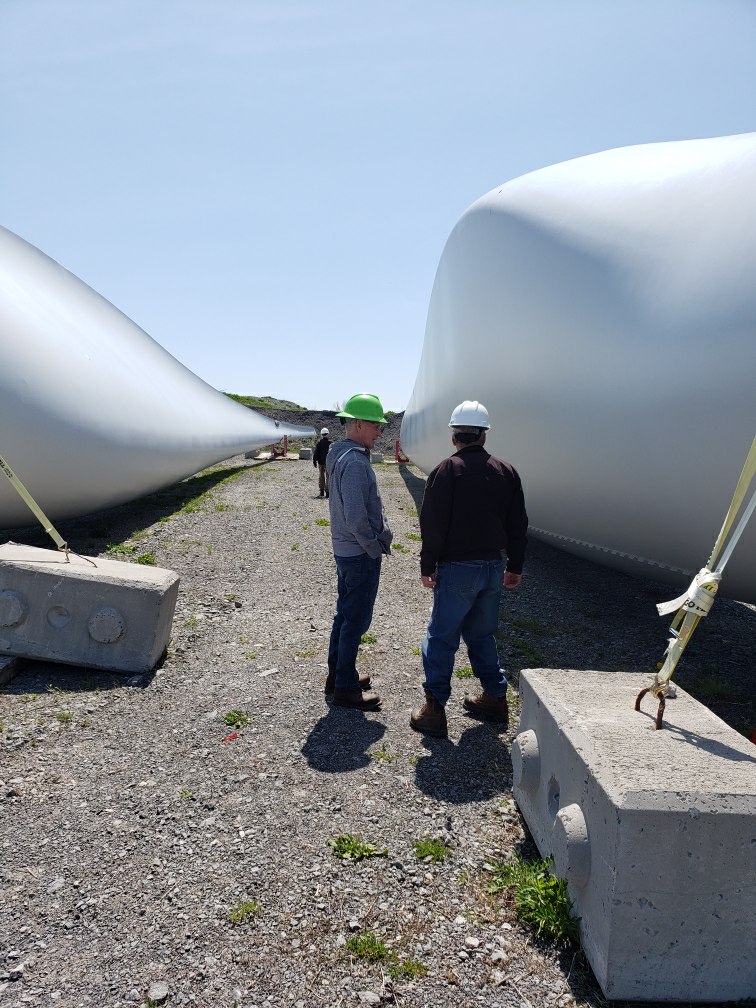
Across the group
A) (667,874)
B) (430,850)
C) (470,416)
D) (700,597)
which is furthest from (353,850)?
(470,416)

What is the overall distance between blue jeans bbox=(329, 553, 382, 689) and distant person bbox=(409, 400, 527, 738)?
0.40m

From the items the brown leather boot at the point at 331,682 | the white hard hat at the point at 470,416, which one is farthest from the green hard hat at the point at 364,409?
the brown leather boot at the point at 331,682

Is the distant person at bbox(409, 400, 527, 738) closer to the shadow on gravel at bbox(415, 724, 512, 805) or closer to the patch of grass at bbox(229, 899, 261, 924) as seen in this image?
the shadow on gravel at bbox(415, 724, 512, 805)

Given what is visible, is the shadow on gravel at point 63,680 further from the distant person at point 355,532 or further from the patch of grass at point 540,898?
Result: the patch of grass at point 540,898

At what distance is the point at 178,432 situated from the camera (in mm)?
10125

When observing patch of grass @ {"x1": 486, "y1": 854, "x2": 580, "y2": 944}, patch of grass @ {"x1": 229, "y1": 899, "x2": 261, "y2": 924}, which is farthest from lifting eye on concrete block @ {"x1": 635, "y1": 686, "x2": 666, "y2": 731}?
patch of grass @ {"x1": 229, "y1": 899, "x2": 261, "y2": 924}

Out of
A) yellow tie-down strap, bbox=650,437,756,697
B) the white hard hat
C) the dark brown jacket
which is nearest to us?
yellow tie-down strap, bbox=650,437,756,697

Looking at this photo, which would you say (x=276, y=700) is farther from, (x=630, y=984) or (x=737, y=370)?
(x=737, y=370)

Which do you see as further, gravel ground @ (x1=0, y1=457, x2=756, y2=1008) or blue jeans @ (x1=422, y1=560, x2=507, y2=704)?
blue jeans @ (x1=422, y1=560, x2=507, y2=704)

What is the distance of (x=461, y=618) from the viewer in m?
3.71

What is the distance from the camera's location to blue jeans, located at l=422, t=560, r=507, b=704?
367 centimetres

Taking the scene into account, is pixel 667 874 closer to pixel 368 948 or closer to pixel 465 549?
pixel 368 948

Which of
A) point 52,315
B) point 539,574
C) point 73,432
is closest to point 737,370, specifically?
point 539,574

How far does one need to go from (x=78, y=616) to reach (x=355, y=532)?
192cm
